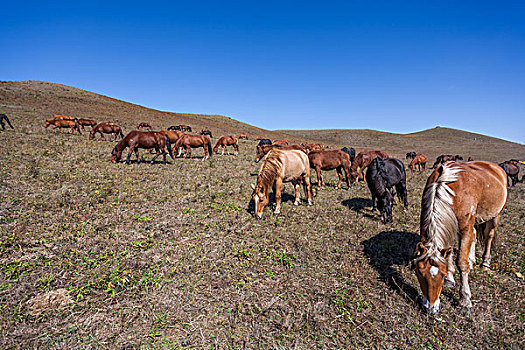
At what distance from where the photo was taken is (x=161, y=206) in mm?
8672

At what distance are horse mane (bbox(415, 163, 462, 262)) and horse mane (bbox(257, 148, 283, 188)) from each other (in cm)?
503

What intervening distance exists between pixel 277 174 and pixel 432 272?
5820 mm

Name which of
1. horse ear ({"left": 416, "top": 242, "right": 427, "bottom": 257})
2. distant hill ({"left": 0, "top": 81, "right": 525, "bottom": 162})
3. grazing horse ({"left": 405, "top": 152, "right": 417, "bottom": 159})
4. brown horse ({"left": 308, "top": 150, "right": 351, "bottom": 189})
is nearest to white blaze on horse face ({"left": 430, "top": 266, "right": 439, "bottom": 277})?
horse ear ({"left": 416, "top": 242, "right": 427, "bottom": 257})

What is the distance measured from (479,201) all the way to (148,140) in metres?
15.7

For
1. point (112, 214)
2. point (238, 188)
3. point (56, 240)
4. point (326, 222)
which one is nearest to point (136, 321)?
point (56, 240)

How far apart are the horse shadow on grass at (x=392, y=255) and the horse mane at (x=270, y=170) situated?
380 cm

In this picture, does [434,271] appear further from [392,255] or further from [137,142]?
[137,142]

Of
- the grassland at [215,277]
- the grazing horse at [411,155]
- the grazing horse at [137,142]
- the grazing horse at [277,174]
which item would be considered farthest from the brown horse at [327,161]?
the grazing horse at [411,155]

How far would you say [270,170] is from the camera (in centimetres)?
881

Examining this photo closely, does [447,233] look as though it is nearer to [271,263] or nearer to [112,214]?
[271,263]

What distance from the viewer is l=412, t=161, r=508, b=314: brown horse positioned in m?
3.97

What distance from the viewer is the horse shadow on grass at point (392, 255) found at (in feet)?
16.2

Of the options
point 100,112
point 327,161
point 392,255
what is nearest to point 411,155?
point 327,161

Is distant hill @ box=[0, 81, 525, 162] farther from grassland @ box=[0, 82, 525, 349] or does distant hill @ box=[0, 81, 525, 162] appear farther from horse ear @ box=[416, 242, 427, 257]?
horse ear @ box=[416, 242, 427, 257]
